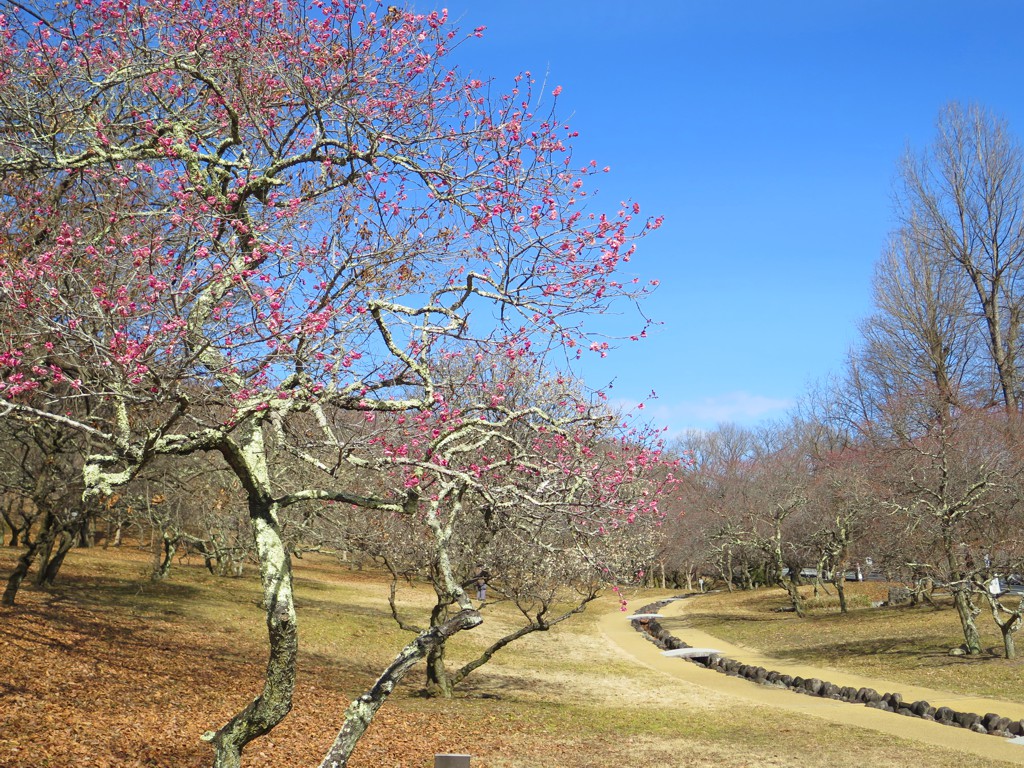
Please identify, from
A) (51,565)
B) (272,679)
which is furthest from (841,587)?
(272,679)

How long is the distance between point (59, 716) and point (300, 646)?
9.69 m

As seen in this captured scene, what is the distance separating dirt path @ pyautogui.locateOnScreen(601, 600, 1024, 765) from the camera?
1305 centimetres

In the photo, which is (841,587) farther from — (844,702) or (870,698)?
(870,698)

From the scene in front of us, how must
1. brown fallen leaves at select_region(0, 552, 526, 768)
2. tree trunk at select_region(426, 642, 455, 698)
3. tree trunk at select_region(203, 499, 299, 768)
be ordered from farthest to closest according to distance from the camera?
tree trunk at select_region(426, 642, 455, 698) → brown fallen leaves at select_region(0, 552, 526, 768) → tree trunk at select_region(203, 499, 299, 768)

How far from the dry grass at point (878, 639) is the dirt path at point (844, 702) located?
754mm

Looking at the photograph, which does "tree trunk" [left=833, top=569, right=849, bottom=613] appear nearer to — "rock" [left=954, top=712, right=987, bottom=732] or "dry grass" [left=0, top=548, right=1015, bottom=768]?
"dry grass" [left=0, top=548, right=1015, bottom=768]

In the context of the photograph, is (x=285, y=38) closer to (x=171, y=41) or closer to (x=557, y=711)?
(x=171, y=41)

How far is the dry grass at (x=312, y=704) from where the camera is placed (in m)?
9.77

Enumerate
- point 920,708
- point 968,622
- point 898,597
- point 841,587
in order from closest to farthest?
point 920,708
point 968,622
point 898,597
point 841,587

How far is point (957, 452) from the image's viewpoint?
75.1 feet

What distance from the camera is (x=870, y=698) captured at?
55.7 ft

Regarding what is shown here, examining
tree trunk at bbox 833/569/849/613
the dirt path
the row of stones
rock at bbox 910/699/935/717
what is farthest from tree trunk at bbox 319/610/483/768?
tree trunk at bbox 833/569/849/613

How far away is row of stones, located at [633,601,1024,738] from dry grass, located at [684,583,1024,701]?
2.00m

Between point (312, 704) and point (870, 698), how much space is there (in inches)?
433
